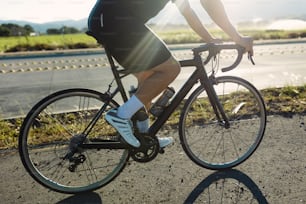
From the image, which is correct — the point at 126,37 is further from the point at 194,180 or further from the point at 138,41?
the point at 194,180

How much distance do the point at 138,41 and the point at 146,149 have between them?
0.95 meters

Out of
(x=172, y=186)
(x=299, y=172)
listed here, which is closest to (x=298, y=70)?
(x=299, y=172)

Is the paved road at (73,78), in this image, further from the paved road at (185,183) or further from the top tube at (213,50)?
the top tube at (213,50)

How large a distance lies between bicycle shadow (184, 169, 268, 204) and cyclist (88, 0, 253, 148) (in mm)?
690

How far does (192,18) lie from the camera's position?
314cm

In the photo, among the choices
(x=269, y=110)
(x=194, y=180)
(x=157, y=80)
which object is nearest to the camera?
(x=157, y=80)

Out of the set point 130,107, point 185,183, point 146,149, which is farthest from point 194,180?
point 130,107

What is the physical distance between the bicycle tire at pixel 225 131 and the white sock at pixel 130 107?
0.57 meters

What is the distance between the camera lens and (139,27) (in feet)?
9.36

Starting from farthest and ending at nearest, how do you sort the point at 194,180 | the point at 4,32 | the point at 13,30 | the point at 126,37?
the point at 4,32 < the point at 13,30 < the point at 194,180 < the point at 126,37

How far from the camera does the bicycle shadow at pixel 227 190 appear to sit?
309 cm

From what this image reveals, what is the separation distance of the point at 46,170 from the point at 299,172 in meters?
2.39

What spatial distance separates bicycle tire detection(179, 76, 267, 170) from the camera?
353 centimetres

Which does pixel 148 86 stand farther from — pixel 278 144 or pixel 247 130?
pixel 278 144
